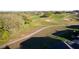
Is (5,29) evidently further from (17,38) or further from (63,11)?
(63,11)
